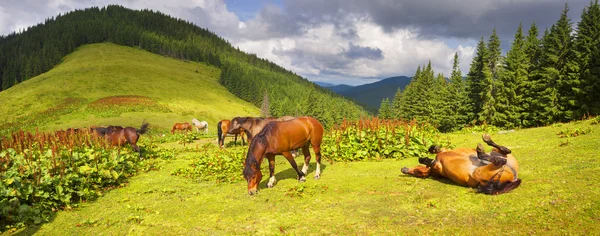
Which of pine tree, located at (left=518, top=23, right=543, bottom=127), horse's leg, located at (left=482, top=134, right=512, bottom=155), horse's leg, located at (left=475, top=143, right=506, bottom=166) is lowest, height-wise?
horse's leg, located at (left=475, top=143, right=506, bottom=166)

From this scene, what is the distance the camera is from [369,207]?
7.11 metres

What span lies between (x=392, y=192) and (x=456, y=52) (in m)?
77.0

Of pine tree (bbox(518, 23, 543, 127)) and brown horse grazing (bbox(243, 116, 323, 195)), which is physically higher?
pine tree (bbox(518, 23, 543, 127))

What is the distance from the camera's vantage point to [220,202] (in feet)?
28.0

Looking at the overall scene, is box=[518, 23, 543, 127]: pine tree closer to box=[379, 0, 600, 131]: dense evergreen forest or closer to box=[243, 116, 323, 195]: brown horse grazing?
box=[379, 0, 600, 131]: dense evergreen forest

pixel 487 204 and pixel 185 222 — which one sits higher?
pixel 487 204

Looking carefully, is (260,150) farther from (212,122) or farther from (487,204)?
(212,122)

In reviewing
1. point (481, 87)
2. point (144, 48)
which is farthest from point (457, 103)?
point (144, 48)

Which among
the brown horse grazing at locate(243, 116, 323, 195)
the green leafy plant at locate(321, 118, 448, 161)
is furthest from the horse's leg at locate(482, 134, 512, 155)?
the green leafy plant at locate(321, 118, 448, 161)

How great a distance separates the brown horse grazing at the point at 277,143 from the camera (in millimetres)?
9337

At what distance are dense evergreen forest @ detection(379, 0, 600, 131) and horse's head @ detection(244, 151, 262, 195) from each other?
21.0 metres

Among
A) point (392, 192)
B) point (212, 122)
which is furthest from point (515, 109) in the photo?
point (212, 122)

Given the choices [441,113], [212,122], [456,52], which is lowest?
[212,122]

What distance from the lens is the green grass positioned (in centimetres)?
551
